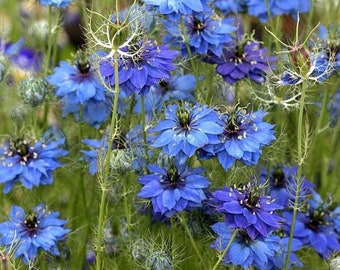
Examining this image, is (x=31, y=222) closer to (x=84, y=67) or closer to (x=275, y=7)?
(x=84, y=67)

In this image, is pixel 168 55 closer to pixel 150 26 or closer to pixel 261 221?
pixel 150 26

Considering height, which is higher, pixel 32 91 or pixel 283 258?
pixel 32 91

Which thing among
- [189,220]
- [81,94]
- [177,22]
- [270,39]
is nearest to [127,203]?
[189,220]

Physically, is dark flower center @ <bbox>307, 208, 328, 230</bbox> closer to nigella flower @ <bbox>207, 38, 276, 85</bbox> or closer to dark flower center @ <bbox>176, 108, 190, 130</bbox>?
Result: nigella flower @ <bbox>207, 38, 276, 85</bbox>

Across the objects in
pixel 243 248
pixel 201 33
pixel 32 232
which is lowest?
pixel 32 232

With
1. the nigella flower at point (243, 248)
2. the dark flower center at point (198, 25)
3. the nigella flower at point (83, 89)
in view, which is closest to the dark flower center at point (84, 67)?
the nigella flower at point (83, 89)

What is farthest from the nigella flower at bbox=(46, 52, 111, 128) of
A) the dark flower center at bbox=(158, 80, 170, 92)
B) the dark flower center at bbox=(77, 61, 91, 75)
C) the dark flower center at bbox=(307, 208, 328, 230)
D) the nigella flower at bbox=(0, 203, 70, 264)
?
the dark flower center at bbox=(307, 208, 328, 230)

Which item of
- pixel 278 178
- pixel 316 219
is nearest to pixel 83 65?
pixel 278 178

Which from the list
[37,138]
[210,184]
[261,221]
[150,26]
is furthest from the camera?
[37,138]

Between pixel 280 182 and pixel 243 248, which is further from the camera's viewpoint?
pixel 280 182
